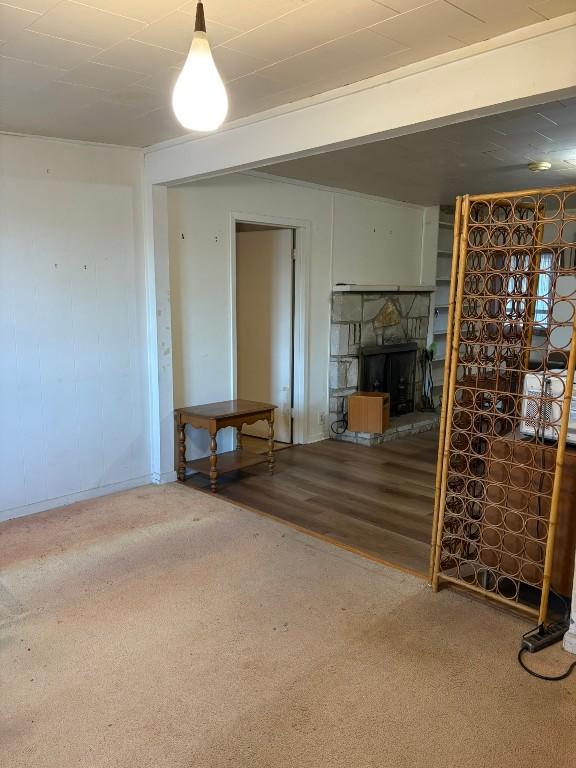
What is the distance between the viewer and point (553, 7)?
191 centimetres

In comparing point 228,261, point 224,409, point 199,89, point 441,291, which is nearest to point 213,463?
point 224,409

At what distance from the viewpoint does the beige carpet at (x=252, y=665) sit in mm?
1826

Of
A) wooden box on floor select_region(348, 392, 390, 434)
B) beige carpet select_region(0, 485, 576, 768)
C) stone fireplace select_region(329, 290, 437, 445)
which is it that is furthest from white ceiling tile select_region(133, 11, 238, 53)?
wooden box on floor select_region(348, 392, 390, 434)

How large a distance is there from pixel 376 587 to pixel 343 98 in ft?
7.62

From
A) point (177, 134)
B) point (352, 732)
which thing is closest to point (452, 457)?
point (352, 732)

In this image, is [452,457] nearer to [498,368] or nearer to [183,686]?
[498,368]

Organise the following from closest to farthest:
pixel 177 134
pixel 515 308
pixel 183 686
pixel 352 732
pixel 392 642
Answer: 1. pixel 352 732
2. pixel 183 686
3. pixel 392 642
4. pixel 515 308
5. pixel 177 134

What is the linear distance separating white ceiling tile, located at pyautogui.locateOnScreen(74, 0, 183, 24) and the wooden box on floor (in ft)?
13.1

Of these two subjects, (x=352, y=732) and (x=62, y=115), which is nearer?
(x=352, y=732)

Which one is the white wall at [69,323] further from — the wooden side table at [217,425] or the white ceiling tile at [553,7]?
the white ceiling tile at [553,7]

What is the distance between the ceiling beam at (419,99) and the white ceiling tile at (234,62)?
0.44 metres

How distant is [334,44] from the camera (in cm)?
221

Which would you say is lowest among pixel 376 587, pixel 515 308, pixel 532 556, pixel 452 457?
pixel 376 587

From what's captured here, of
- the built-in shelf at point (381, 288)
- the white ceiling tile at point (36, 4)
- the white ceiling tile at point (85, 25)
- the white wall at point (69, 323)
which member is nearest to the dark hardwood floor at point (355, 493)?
the white wall at point (69, 323)
